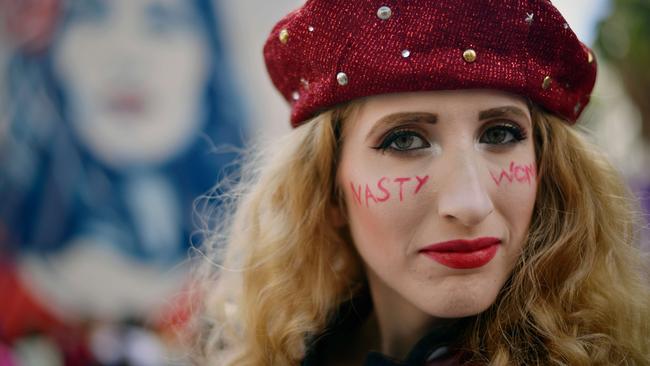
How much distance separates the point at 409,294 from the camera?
56.1 inches

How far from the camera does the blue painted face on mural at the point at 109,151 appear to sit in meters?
4.06

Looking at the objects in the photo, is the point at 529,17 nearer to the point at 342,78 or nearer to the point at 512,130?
the point at 512,130

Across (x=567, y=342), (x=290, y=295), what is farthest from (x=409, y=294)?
(x=290, y=295)

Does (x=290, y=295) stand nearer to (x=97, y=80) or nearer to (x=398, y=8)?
(x=398, y=8)

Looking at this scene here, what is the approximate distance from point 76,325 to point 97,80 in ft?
4.96

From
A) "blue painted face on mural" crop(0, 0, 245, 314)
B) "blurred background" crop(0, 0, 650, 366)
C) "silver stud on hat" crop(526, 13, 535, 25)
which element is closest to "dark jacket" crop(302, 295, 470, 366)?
"silver stud on hat" crop(526, 13, 535, 25)

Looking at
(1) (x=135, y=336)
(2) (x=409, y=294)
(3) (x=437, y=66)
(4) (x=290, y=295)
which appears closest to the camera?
(3) (x=437, y=66)

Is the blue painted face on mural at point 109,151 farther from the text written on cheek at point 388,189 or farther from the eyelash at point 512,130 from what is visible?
the eyelash at point 512,130

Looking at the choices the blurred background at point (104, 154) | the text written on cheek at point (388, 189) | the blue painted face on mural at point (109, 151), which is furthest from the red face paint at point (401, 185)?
the blue painted face on mural at point (109, 151)

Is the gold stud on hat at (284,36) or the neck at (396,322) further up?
the gold stud on hat at (284,36)

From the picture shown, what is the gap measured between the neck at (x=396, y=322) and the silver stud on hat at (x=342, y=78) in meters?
0.56

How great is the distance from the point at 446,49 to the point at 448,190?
278mm

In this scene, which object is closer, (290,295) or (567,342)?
(567,342)

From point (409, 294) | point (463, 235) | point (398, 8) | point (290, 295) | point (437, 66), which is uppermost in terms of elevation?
point (398, 8)
